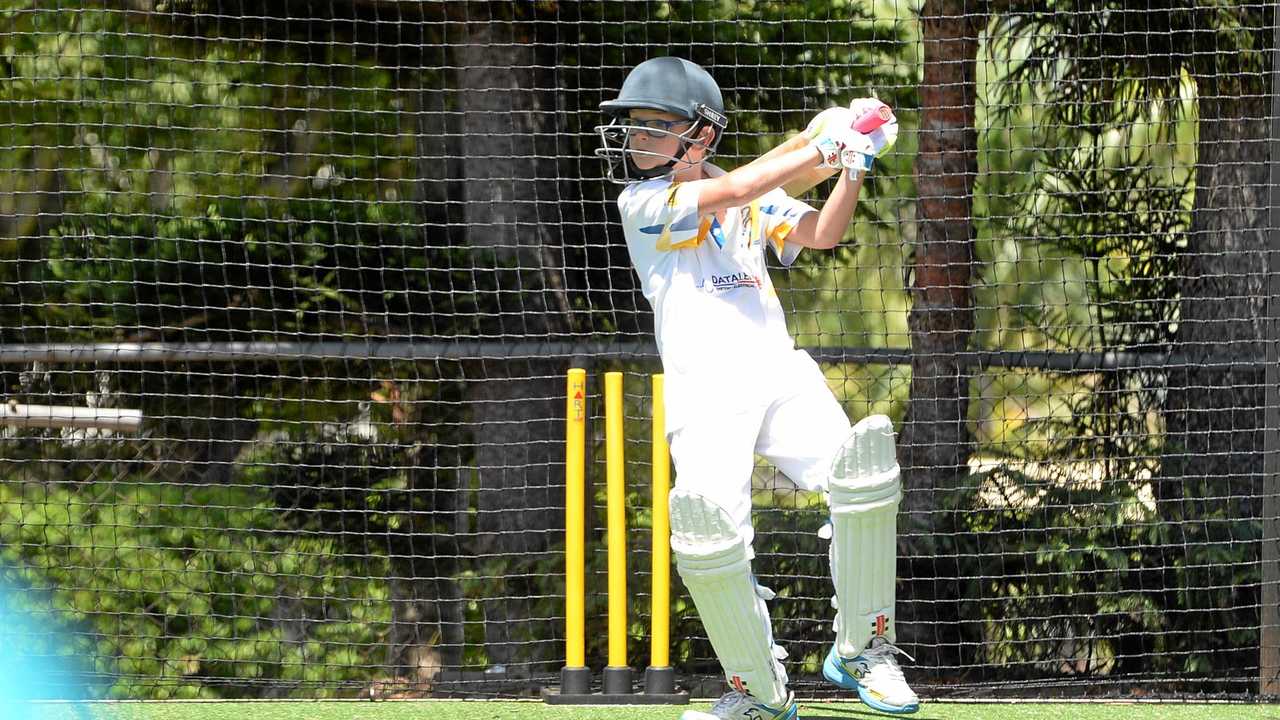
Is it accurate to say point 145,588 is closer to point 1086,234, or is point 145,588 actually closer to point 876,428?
point 876,428

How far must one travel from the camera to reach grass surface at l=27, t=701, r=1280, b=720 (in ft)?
13.2

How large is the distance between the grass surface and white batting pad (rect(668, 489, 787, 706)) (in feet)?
2.40

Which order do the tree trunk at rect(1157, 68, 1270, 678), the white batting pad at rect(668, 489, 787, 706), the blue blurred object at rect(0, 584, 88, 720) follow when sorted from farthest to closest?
1. the tree trunk at rect(1157, 68, 1270, 678)
2. the blue blurred object at rect(0, 584, 88, 720)
3. the white batting pad at rect(668, 489, 787, 706)

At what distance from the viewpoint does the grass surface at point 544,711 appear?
402 cm

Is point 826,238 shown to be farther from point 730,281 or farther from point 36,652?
point 36,652

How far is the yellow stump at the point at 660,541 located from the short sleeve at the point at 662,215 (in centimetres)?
114

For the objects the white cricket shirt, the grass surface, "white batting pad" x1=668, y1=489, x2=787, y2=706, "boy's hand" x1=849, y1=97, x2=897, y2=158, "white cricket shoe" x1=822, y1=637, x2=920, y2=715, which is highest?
"boy's hand" x1=849, y1=97, x2=897, y2=158

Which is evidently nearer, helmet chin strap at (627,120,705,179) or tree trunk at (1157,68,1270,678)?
helmet chin strap at (627,120,705,179)

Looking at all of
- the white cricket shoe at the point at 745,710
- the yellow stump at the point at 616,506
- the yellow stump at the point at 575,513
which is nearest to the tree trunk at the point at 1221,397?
the yellow stump at the point at 616,506

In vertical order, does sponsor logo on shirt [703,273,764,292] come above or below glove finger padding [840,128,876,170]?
below

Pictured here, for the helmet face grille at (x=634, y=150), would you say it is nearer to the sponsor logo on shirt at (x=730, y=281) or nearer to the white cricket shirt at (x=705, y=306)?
the white cricket shirt at (x=705, y=306)

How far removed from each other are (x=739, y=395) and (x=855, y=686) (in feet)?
2.39

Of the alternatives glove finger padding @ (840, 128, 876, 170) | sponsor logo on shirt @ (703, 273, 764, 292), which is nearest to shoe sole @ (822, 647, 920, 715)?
sponsor logo on shirt @ (703, 273, 764, 292)

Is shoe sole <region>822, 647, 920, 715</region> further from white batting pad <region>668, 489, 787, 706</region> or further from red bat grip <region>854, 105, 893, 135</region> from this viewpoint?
red bat grip <region>854, 105, 893, 135</region>
